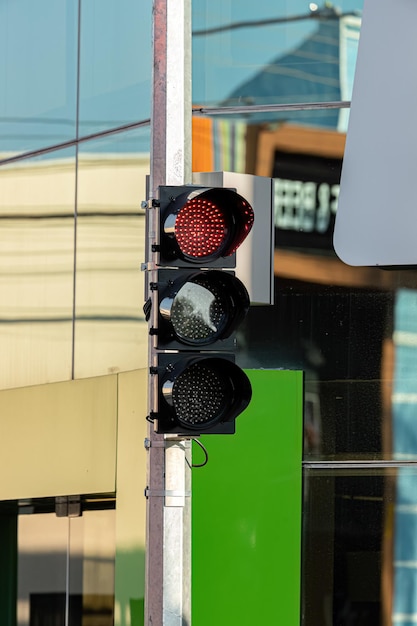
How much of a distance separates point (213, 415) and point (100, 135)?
19.6ft

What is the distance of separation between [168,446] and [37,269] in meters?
6.40

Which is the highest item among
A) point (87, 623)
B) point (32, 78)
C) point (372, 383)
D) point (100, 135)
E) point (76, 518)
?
point (32, 78)

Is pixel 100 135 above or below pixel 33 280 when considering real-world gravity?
above

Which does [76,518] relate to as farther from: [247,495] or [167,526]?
[167,526]

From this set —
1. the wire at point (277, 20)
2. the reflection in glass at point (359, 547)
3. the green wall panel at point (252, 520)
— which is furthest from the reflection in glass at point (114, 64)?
the reflection in glass at point (359, 547)

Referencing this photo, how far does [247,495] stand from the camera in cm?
981

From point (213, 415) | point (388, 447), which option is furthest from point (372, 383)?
point (213, 415)

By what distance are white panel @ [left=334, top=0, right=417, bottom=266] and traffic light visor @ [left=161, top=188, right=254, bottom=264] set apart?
30.7 inches

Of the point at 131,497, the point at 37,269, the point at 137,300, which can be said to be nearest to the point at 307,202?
the point at 137,300

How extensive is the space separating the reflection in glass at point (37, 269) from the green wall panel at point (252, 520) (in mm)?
2437

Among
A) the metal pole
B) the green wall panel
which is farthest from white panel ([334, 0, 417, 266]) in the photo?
the green wall panel

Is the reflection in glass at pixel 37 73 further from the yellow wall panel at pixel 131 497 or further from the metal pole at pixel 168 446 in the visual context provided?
the metal pole at pixel 168 446

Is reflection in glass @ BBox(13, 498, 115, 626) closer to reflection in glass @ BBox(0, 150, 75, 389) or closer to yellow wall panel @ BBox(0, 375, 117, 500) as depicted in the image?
yellow wall panel @ BBox(0, 375, 117, 500)

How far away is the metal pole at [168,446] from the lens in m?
5.90
